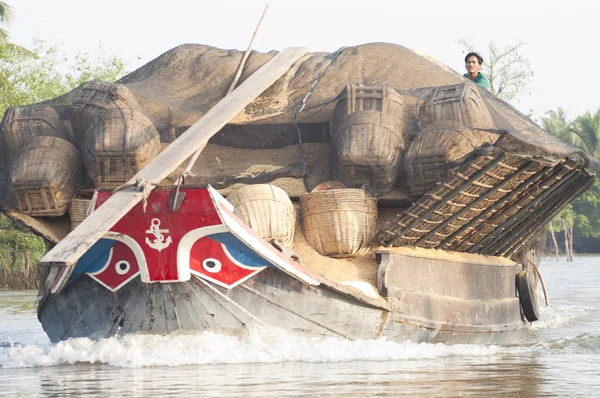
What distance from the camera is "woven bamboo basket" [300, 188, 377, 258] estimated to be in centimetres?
824

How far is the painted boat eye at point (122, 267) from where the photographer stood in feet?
25.5

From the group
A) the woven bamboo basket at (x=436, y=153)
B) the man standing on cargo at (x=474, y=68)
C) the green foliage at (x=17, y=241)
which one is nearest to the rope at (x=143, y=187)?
the woven bamboo basket at (x=436, y=153)

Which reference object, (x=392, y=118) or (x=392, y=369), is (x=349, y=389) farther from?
(x=392, y=118)

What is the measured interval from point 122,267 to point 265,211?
1.11m

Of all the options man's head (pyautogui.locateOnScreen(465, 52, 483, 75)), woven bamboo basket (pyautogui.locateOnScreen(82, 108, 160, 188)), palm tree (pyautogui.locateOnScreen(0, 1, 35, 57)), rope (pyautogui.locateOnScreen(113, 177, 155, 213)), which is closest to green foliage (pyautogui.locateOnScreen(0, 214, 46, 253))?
palm tree (pyautogui.locateOnScreen(0, 1, 35, 57))

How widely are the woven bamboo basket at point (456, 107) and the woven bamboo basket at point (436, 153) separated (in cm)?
22

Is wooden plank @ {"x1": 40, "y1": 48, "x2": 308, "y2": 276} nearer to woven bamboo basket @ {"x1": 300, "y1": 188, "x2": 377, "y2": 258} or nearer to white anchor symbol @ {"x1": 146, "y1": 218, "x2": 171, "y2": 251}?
white anchor symbol @ {"x1": 146, "y1": 218, "x2": 171, "y2": 251}

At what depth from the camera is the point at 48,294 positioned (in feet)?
27.5

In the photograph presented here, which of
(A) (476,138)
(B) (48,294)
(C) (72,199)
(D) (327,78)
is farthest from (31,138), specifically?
(A) (476,138)

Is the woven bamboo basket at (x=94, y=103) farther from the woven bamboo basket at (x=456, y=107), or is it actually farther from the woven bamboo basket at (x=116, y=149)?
the woven bamboo basket at (x=456, y=107)

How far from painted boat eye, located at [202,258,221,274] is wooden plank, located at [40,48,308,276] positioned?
0.69 metres

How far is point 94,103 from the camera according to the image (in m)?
9.14

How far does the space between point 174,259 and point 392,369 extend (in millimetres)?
1677

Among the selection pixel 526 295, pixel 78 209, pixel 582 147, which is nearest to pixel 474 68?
pixel 526 295
